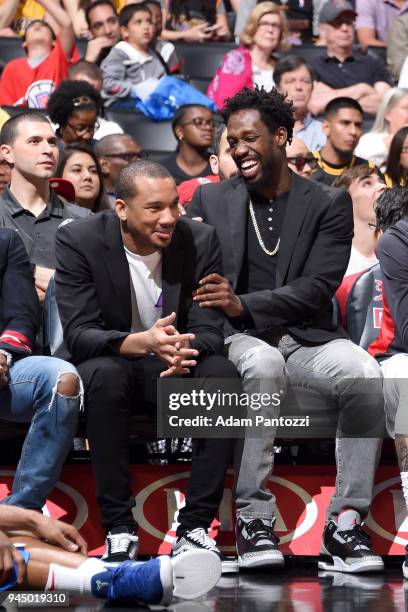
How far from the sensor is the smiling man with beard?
4.88 meters

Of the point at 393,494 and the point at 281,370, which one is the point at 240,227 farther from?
the point at 393,494

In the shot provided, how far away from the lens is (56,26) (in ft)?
32.8

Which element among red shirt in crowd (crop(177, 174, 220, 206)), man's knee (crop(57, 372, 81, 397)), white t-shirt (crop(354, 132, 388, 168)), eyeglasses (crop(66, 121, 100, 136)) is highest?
eyeglasses (crop(66, 121, 100, 136))

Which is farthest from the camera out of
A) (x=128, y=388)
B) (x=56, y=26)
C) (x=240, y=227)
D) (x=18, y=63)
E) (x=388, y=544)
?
(x=56, y=26)

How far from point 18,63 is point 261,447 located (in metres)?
5.20

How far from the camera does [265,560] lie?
472 centimetres

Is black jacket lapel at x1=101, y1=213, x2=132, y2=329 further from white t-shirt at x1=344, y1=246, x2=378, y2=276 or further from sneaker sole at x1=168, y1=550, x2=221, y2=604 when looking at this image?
white t-shirt at x1=344, y1=246, x2=378, y2=276

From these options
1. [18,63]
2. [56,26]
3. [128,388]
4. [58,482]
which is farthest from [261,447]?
[56,26]

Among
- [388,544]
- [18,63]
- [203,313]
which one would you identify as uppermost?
[18,63]

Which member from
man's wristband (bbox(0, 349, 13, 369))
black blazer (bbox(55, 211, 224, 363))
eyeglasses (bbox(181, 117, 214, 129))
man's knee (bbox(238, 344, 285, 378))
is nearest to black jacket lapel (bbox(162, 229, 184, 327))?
black blazer (bbox(55, 211, 224, 363))

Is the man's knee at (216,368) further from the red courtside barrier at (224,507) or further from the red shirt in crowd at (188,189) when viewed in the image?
the red shirt in crowd at (188,189)

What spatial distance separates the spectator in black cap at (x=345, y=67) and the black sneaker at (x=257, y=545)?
5581mm

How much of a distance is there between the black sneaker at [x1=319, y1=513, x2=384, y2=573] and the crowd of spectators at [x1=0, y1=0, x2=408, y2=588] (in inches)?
22.2

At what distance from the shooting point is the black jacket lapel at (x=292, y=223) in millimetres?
5434
